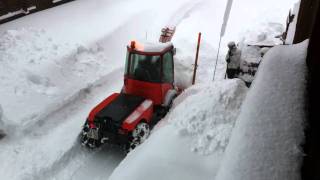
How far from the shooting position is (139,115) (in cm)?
780

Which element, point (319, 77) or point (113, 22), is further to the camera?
point (113, 22)

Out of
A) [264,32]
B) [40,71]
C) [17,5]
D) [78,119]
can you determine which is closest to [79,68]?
[40,71]

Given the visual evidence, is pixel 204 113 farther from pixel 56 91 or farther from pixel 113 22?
pixel 113 22

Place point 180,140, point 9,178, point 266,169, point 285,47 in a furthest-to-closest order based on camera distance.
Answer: point 9,178 → point 180,140 → point 285,47 → point 266,169

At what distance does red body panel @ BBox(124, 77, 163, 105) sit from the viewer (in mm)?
8484

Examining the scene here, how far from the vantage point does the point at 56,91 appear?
34.2ft

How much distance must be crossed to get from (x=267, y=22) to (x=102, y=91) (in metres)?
8.91

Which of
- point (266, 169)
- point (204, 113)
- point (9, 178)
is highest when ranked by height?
point (266, 169)

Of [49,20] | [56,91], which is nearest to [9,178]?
[56,91]

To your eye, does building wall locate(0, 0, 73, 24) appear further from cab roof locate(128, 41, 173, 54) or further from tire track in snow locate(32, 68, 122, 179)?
cab roof locate(128, 41, 173, 54)

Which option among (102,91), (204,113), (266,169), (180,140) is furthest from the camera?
(102,91)

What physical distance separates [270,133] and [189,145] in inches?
131

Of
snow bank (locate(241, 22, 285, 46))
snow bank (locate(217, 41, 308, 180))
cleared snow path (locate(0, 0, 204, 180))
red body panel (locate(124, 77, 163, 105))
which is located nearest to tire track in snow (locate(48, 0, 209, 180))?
cleared snow path (locate(0, 0, 204, 180))

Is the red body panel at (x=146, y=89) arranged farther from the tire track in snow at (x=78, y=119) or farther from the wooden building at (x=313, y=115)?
the wooden building at (x=313, y=115)
